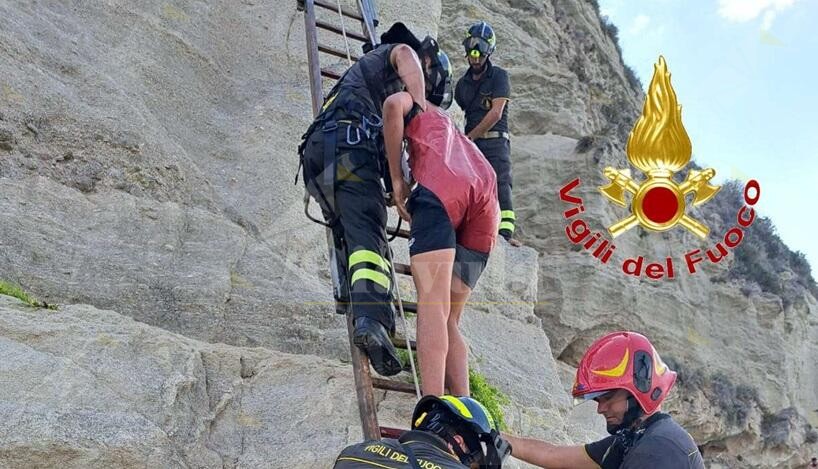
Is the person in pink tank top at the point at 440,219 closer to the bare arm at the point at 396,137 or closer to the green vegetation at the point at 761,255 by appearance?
the bare arm at the point at 396,137

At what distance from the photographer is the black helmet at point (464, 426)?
13.9 feet

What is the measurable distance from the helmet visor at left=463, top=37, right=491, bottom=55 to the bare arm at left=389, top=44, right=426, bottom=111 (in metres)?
2.96

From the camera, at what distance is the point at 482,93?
31.8ft

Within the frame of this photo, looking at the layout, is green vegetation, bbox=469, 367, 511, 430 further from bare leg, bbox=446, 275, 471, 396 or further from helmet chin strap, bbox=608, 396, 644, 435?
helmet chin strap, bbox=608, 396, 644, 435

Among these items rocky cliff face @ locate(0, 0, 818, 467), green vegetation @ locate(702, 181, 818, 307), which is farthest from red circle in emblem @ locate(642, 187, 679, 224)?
green vegetation @ locate(702, 181, 818, 307)

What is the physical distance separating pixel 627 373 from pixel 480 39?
4.70 metres

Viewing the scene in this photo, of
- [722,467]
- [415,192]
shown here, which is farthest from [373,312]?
[722,467]

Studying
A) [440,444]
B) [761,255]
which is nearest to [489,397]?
[440,444]

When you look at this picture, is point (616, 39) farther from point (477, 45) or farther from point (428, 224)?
point (428, 224)

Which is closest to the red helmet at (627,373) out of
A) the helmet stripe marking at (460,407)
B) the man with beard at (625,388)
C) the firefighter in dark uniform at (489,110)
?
the man with beard at (625,388)

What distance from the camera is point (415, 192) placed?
5.96m

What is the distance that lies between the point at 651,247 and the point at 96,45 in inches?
359

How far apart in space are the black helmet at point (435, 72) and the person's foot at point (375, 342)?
68.0 inches

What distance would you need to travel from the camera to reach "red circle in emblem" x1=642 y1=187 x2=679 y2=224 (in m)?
11.4
